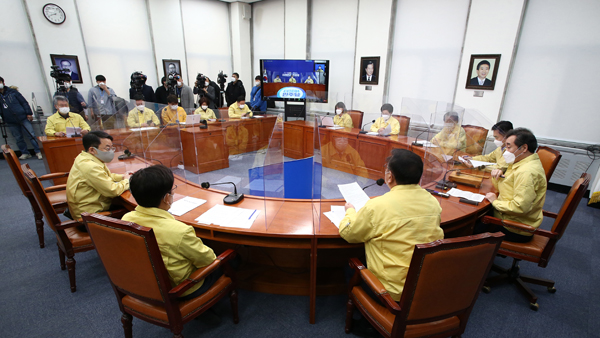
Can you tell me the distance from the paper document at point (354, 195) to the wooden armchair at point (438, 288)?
1.98 feet

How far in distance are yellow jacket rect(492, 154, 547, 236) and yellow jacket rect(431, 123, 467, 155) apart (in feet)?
4.17

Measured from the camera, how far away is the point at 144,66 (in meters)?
6.70

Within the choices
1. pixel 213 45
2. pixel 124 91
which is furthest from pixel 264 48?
pixel 124 91

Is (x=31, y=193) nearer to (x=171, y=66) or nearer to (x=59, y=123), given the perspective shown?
(x=59, y=123)

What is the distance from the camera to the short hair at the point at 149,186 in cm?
135

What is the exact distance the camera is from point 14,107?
17.1 ft

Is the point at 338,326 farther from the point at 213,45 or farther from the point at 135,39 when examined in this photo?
the point at 213,45

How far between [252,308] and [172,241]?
3.16ft

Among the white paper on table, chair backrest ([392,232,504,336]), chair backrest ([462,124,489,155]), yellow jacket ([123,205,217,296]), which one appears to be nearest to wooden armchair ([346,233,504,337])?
chair backrest ([392,232,504,336])

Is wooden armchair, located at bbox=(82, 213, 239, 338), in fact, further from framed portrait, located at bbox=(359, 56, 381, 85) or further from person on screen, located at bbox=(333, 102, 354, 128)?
framed portrait, located at bbox=(359, 56, 381, 85)

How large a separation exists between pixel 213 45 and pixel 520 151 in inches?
309

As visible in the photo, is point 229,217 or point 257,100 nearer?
point 229,217

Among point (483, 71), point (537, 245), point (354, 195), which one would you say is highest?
point (483, 71)

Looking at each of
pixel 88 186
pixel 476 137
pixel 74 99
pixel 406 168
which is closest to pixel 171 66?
pixel 74 99
